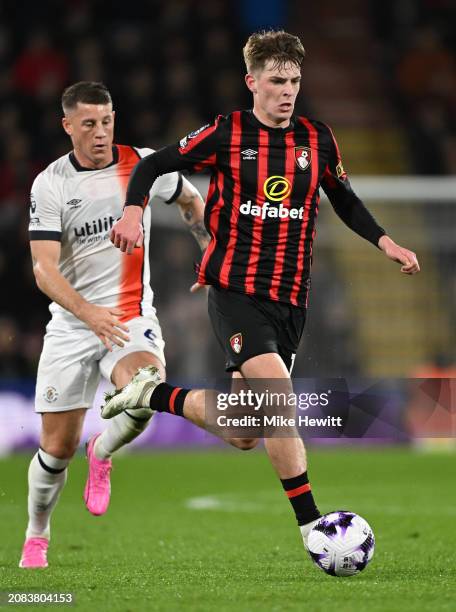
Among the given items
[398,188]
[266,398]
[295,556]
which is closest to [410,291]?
[398,188]

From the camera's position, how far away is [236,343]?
227 inches

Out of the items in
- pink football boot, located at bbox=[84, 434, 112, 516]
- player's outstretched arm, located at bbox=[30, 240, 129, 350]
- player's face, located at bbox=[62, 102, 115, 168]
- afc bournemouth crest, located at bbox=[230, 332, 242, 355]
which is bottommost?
pink football boot, located at bbox=[84, 434, 112, 516]

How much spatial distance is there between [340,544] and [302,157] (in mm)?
1698

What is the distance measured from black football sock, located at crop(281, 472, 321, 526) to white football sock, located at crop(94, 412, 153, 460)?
1.03 metres

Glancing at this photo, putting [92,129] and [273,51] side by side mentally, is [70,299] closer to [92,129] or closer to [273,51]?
[92,129]

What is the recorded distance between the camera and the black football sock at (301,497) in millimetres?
5629

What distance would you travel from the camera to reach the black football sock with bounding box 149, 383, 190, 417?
577 cm

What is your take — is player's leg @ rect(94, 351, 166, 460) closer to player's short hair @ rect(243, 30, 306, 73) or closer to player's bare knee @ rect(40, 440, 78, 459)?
player's bare knee @ rect(40, 440, 78, 459)

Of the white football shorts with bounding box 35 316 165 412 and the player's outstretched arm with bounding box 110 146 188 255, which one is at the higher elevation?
the player's outstretched arm with bounding box 110 146 188 255

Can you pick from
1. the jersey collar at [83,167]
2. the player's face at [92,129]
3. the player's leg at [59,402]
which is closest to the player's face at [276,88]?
the player's face at [92,129]

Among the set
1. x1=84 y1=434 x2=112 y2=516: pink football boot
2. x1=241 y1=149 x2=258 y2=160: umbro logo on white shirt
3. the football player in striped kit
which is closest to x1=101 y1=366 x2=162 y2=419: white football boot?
the football player in striped kit

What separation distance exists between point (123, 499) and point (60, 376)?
11.9ft

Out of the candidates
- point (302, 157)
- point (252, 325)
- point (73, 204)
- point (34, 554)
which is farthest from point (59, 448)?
point (302, 157)

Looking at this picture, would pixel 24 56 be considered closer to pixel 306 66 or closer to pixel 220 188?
pixel 306 66
